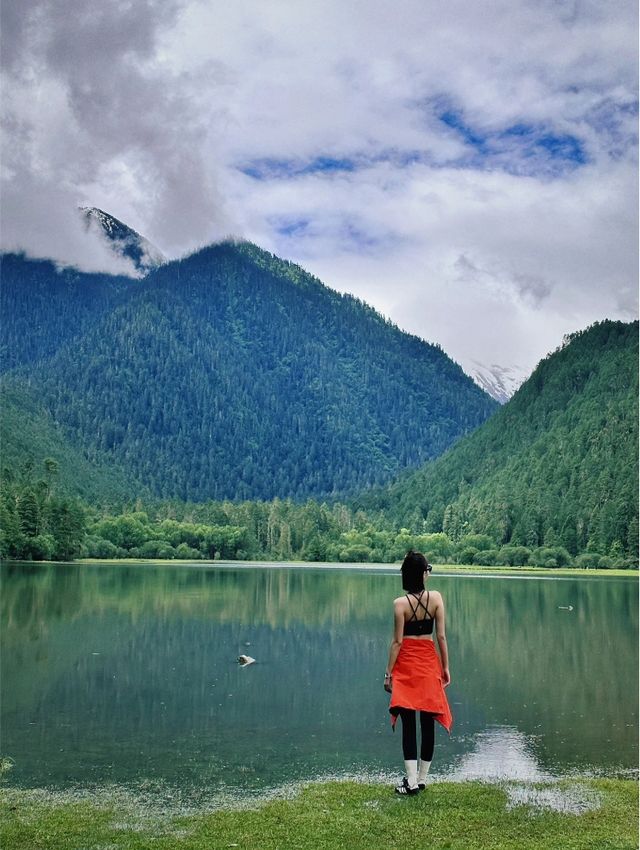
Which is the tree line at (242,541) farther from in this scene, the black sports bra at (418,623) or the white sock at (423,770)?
the black sports bra at (418,623)

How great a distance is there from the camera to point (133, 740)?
877 inches

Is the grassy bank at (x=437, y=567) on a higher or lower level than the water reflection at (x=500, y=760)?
lower

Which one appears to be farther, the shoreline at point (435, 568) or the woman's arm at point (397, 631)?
the shoreline at point (435, 568)

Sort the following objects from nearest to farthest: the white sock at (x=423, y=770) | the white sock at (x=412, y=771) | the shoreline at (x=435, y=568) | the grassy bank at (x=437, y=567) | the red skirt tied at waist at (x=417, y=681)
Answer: the red skirt tied at waist at (x=417, y=681) < the white sock at (x=412, y=771) < the white sock at (x=423, y=770) < the shoreline at (x=435, y=568) < the grassy bank at (x=437, y=567)

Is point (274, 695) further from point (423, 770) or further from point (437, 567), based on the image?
point (437, 567)

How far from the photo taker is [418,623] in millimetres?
13023

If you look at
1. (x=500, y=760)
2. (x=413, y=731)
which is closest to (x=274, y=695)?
(x=500, y=760)

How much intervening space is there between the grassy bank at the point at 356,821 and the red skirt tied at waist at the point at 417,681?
1.62m

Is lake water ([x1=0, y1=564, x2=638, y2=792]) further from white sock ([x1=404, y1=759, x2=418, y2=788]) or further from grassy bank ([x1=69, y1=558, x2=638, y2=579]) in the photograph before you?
grassy bank ([x1=69, y1=558, x2=638, y2=579])

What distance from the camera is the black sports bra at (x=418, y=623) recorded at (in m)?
13.0

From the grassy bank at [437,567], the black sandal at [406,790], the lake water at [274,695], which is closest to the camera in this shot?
the black sandal at [406,790]

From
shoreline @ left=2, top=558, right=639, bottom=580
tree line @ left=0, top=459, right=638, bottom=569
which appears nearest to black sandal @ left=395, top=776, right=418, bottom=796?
shoreline @ left=2, top=558, right=639, bottom=580

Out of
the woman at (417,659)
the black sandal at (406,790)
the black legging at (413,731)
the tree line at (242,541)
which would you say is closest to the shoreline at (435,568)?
the tree line at (242,541)

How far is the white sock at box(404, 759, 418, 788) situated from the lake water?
4219 mm
